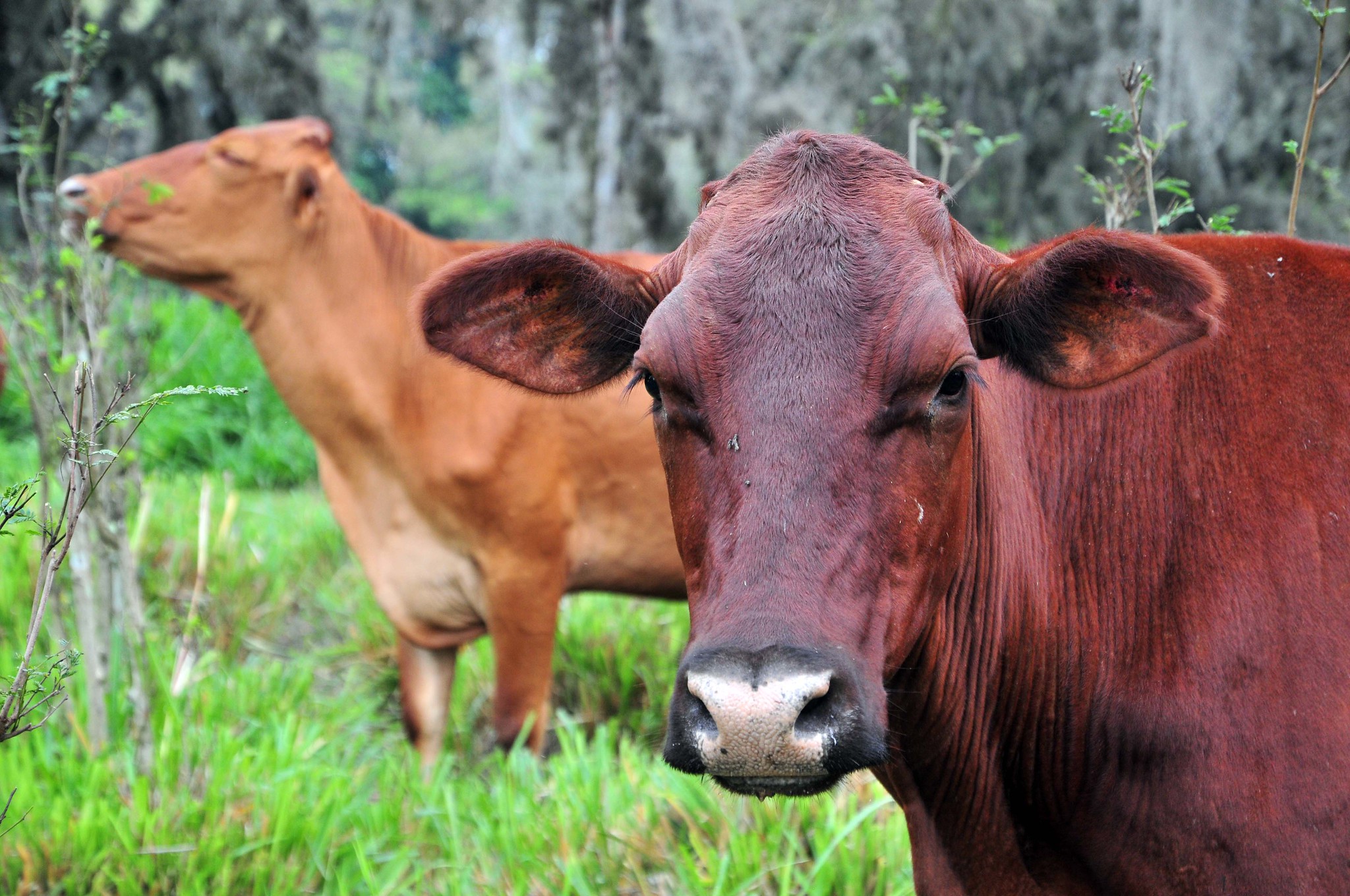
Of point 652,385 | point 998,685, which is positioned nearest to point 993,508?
point 998,685

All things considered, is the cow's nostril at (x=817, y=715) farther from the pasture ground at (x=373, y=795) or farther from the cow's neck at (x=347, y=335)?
the cow's neck at (x=347, y=335)

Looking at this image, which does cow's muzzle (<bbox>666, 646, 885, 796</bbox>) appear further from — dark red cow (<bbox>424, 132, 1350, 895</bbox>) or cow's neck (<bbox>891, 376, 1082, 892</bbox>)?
cow's neck (<bbox>891, 376, 1082, 892</bbox>)

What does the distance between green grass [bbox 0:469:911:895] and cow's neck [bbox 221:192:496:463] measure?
1.08 meters

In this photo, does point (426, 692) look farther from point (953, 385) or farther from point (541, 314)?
point (953, 385)

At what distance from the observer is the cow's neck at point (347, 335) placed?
491 centimetres

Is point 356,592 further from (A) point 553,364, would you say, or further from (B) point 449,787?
(A) point 553,364

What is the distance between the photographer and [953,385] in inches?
81.7

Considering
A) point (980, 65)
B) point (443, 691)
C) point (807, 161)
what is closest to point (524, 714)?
point (443, 691)

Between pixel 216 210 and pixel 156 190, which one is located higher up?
pixel 156 190

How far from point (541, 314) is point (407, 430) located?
238 cm

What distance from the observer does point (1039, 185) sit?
994 centimetres

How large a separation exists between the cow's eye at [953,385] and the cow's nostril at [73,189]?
4277mm

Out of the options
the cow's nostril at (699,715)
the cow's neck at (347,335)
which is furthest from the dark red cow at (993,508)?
the cow's neck at (347,335)

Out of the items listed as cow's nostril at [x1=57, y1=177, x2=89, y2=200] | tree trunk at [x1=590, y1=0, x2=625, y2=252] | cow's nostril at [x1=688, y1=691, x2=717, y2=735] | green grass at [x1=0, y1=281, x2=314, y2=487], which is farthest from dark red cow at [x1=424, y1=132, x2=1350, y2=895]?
green grass at [x1=0, y1=281, x2=314, y2=487]
